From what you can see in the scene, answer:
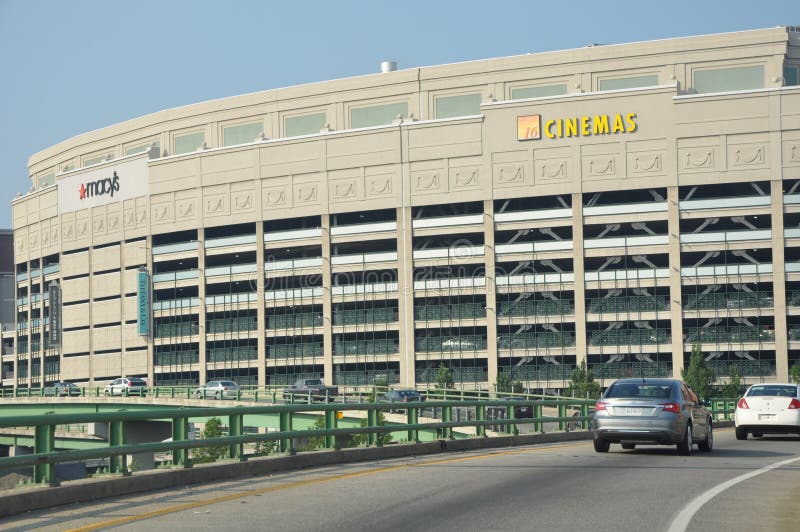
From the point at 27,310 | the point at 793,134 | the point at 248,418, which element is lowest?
the point at 248,418

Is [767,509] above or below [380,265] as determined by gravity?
below

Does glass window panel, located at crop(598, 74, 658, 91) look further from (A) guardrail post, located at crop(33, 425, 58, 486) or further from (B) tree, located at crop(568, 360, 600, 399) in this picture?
(A) guardrail post, located at crop(33, 425, 58, 486)

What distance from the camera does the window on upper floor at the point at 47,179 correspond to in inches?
5256

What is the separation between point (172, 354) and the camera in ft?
366

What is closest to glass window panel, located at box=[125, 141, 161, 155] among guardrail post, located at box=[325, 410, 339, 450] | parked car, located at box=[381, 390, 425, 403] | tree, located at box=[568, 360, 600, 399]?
tree, located at box=[568, 360, 600, 399]

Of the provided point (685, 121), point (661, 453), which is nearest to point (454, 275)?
point (685, 121)

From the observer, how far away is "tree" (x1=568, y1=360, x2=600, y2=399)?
285ft

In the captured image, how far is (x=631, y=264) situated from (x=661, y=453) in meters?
71.2

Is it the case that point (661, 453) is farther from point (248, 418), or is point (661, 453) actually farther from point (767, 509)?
point (248, 418)

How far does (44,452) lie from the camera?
14.2 m

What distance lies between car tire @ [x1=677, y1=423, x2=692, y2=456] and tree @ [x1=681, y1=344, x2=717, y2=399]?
64.0 metres

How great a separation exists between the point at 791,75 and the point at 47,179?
78.6m

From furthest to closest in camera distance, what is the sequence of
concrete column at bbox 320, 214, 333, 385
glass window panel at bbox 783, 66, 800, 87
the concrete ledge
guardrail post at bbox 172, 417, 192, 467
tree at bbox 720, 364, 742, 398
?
concrete column at bbox 320, 214, 333, 385
glass window panel at bbox 783, 66, 800, 87
tree at bbox 720, 364, 742, 398
guardrail post at bbox 172, 417, 192, 467
the concrete ledge

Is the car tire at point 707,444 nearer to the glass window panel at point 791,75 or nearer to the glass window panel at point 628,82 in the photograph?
the glass window panel at point 628,82
